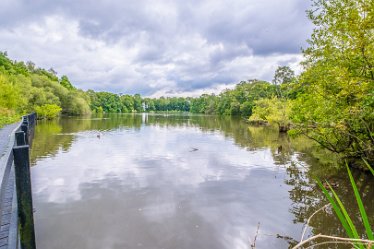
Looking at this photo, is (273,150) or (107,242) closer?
(107,242)

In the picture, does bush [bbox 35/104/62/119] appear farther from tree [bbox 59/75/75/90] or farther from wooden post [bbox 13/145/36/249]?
wooden post [bbox 13/145/36/249]

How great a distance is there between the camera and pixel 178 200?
8469mm

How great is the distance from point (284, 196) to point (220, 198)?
2.32 meters

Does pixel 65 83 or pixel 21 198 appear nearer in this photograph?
pixel 21 198

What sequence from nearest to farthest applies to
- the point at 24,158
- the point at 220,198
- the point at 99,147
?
the point at 24,158 → the point at 220,198 → the point at 99,147

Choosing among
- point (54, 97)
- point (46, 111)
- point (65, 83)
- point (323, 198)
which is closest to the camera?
point (323, 198)

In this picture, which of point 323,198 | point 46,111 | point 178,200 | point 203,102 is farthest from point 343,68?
point 203,102

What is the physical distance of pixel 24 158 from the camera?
12.4 feet

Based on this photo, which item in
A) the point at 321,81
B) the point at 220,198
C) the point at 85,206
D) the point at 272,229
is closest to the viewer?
the point at 272,229

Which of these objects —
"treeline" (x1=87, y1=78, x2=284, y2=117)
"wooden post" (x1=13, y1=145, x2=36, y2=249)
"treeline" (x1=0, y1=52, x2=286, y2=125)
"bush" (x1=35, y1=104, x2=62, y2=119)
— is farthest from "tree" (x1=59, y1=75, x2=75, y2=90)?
"wooden post" (x1=13, y1=145, x2=36, y2=249)

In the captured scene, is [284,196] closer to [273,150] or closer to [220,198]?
[220,198]

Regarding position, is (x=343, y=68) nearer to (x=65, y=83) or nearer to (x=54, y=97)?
(x=54, y=97)

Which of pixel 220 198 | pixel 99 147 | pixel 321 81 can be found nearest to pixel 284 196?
pixel 220 198

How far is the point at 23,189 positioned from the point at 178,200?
5.30m
